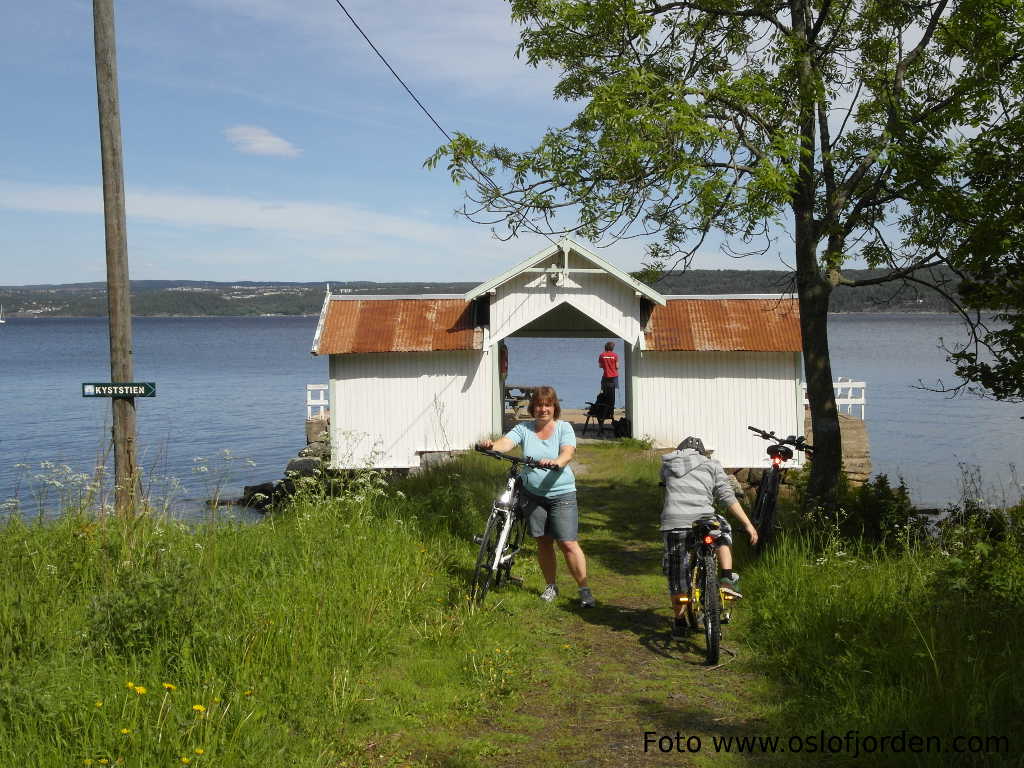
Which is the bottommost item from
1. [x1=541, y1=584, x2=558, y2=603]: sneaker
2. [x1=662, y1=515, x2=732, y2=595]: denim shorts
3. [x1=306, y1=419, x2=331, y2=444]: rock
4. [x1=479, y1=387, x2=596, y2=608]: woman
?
[x1=541, y1=584, x2=558, y2=603]: sneaker

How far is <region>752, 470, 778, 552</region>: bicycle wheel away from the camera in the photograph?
9242mm

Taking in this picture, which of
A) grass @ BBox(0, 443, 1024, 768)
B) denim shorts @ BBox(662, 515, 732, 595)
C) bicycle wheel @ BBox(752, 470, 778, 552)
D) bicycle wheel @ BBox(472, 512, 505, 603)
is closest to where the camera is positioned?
grass @ BBox(0, 443, 1024, 768)

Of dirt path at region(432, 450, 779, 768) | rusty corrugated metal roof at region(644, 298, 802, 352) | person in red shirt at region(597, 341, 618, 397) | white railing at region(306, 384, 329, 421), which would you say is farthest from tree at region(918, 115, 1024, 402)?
white railing at region(306, 384, 329, 421)

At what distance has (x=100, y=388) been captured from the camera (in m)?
8.02

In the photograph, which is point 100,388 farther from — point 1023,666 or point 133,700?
point 1023,666

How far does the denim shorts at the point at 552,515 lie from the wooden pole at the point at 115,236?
339 cm

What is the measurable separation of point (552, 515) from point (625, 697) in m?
2.17

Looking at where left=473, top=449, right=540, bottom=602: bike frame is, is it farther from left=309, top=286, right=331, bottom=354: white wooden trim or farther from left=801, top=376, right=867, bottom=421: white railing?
left=801, top=376, right=867, bottom=421: white railing

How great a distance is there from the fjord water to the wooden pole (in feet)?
0.78

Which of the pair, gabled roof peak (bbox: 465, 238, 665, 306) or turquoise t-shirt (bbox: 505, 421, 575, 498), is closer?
turquoise t-shirt (bbox: 505, 421, 575, 498)

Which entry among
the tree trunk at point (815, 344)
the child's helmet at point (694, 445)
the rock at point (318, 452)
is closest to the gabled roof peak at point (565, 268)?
the rock at point (318, 452)

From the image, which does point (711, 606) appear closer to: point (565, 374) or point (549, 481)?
point (549, 481)

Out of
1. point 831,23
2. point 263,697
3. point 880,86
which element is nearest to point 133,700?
point 263,697

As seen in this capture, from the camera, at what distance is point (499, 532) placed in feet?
26.9
